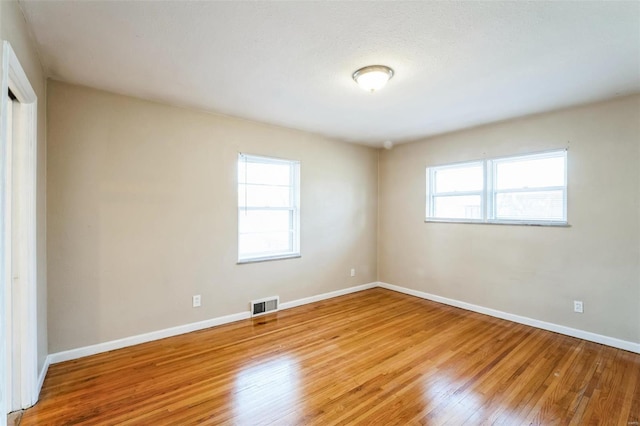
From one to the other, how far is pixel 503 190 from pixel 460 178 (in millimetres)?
623

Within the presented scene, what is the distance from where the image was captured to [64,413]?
1.97m

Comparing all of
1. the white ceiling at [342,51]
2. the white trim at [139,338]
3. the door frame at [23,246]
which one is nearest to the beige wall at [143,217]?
the white trim at [139,338]

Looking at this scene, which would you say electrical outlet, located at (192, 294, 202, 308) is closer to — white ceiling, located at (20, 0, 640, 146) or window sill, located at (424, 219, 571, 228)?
white ceiling, located at (20, 0, 640, 146)

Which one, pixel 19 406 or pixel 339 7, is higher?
pixel 339 7

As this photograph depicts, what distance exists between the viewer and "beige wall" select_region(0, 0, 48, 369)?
1725 mm

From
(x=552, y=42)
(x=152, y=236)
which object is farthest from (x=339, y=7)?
(x=152, y=236)

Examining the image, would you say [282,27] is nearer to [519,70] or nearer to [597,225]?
[519,70]

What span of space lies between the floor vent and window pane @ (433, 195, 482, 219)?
8.96 feet

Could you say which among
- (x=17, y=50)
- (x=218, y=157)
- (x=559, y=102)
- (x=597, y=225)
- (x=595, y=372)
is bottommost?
(x=595, y=372)

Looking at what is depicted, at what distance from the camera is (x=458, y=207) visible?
4336 millimetres

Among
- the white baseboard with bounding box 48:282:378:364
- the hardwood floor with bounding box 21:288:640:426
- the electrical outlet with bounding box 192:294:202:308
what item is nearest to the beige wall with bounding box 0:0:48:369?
the white baseboard with bounding box 48:282:378:364

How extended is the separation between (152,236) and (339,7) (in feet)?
8.92

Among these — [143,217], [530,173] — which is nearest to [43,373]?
[143,217]

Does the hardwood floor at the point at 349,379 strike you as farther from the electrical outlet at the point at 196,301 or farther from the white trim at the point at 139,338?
the electrical outlet at the point at 196,301
